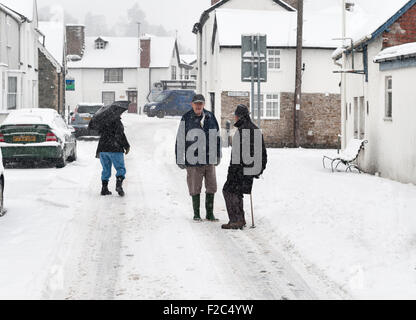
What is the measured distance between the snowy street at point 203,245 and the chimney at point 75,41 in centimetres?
5616

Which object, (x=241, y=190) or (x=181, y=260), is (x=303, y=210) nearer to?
(x=241, y=190)

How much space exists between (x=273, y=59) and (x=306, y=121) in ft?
10.5

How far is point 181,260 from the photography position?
7.50 meters

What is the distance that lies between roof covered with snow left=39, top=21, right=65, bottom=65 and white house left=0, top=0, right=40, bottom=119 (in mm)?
12622

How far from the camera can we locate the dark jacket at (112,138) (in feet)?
42.1

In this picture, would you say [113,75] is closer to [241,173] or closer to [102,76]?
[102,76]

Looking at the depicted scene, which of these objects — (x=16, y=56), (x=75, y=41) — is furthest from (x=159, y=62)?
(x=16, y=56)

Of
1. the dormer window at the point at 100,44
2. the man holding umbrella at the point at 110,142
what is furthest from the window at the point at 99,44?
the man holding umbrella at the point at 110,142

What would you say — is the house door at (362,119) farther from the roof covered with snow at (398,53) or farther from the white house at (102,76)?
the white house at (102,76)

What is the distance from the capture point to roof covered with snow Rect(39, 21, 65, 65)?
5272cm

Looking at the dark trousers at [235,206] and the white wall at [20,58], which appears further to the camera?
the white wall at [20,58]

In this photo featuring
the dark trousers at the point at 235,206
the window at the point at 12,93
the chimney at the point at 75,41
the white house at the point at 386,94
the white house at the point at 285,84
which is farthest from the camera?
the chimney at the point at 75,41

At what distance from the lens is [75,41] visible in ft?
226

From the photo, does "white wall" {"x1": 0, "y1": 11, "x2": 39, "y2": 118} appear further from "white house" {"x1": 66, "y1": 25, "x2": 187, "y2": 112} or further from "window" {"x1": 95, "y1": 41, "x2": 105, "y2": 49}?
"window" {"x1": 95, "y1": 41, "x2": 105, "y2": 49}
